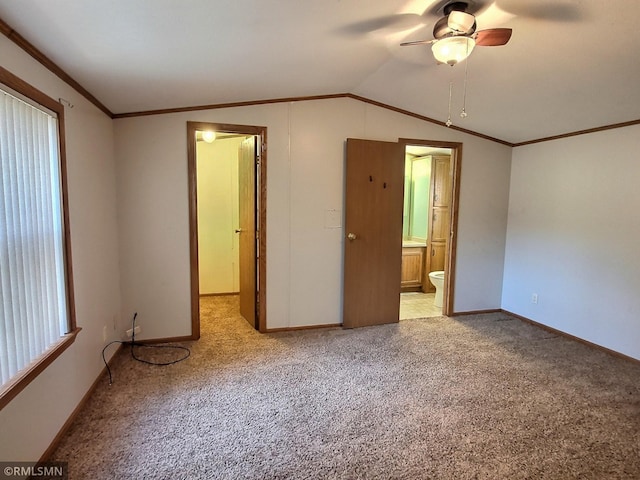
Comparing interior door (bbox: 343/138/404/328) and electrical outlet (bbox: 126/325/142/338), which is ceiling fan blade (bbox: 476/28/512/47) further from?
electrical outlet (bbox: 126/325/142/338)

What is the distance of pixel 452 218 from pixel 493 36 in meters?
2.48

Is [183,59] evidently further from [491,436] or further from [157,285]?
[491,436]

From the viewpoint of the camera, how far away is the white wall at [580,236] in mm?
3037

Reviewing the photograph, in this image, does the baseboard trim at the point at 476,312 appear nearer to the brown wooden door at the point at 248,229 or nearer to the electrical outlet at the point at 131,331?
the brown wooden door at the point at 248,229

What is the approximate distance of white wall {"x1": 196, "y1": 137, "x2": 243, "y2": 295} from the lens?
4.79 metres

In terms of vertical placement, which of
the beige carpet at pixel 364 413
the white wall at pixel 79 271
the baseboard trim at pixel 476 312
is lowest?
the beige carpet at pixel 364 413

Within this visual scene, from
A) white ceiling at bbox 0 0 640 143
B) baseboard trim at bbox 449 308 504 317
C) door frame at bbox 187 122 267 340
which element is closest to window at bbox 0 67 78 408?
white ceiling at bbox 0 0 640 143

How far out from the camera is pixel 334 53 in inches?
92.9

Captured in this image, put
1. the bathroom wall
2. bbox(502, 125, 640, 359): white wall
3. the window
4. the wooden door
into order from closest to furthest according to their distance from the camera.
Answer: the window → bbox(502, 125, 640, 359): white wall → the wooden door → the bathroom wall

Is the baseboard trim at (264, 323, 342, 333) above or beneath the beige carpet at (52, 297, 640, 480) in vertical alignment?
above

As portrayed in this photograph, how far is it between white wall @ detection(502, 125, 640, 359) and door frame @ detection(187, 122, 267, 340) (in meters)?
2.96

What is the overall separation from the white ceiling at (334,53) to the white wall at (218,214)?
1.79 meters

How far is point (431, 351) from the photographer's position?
3.16 meters

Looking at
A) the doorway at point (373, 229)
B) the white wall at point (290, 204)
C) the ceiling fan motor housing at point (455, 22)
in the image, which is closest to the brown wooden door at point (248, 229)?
the white wall at point (290, 204)
